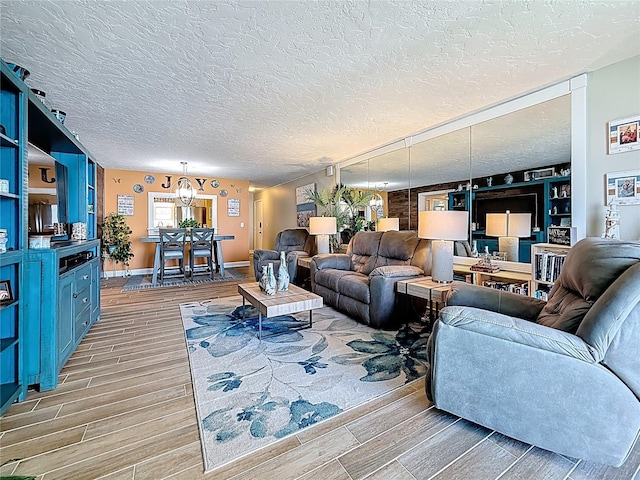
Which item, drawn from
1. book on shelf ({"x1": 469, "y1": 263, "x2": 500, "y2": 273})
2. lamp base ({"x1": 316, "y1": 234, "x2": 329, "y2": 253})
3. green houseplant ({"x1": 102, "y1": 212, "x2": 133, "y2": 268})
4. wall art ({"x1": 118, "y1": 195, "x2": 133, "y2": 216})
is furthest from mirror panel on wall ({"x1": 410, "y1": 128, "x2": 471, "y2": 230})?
wall art ({"x1": 118, "y1": 195, "x2": 133, "y2": 216})

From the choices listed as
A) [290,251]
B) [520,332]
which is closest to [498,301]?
[520,332]

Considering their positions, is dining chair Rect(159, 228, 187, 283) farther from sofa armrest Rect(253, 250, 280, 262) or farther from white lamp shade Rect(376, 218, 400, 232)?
white lamp shade Rect(376, 218, 400, 232)

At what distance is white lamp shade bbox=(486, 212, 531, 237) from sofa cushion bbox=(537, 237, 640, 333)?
4.11 feet

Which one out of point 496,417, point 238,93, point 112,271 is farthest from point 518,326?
point 112,271

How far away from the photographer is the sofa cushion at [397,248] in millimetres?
3410

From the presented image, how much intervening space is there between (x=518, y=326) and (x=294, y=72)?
2.29m

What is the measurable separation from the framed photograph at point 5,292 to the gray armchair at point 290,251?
3256mm

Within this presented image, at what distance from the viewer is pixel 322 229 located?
470 centimetres

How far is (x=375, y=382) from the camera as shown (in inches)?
75.6

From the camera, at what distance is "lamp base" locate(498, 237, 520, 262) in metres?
2.94

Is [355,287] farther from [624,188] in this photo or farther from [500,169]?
[624,188]

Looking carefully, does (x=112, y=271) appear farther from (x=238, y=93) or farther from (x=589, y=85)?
(x=589, y=85)

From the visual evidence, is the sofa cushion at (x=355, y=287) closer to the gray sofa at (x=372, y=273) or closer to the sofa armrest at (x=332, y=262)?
the gray sofa at (x=372, y=273)

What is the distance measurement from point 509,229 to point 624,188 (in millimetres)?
933
